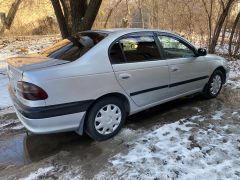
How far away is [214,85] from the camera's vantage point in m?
6.12

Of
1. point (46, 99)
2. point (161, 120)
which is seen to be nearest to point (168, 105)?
point (161, 120)

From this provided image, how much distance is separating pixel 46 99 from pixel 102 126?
3.20 feet

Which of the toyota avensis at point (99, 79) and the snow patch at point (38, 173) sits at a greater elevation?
the toyota avensis at point (99, 79)

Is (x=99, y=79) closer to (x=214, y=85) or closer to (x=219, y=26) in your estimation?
(x=214, y=85)

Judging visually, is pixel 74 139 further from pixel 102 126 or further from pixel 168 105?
pixel 168 105

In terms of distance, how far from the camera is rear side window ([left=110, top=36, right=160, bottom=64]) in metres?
4.38

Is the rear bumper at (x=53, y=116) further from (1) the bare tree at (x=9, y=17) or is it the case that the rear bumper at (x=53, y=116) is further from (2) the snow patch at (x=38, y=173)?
(1) the bare tree at (x=9, y=17)

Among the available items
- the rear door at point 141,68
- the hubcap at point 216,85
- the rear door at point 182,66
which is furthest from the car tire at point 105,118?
the hubcap at point 216,85

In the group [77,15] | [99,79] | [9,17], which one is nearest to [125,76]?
[99,79]

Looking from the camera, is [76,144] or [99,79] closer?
[99,79]

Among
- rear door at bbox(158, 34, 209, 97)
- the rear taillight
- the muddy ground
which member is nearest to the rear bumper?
the rear taillight

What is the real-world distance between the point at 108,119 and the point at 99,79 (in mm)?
629

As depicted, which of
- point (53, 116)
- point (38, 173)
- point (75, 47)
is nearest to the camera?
point (38, 173)

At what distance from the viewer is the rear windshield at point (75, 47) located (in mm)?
4238
